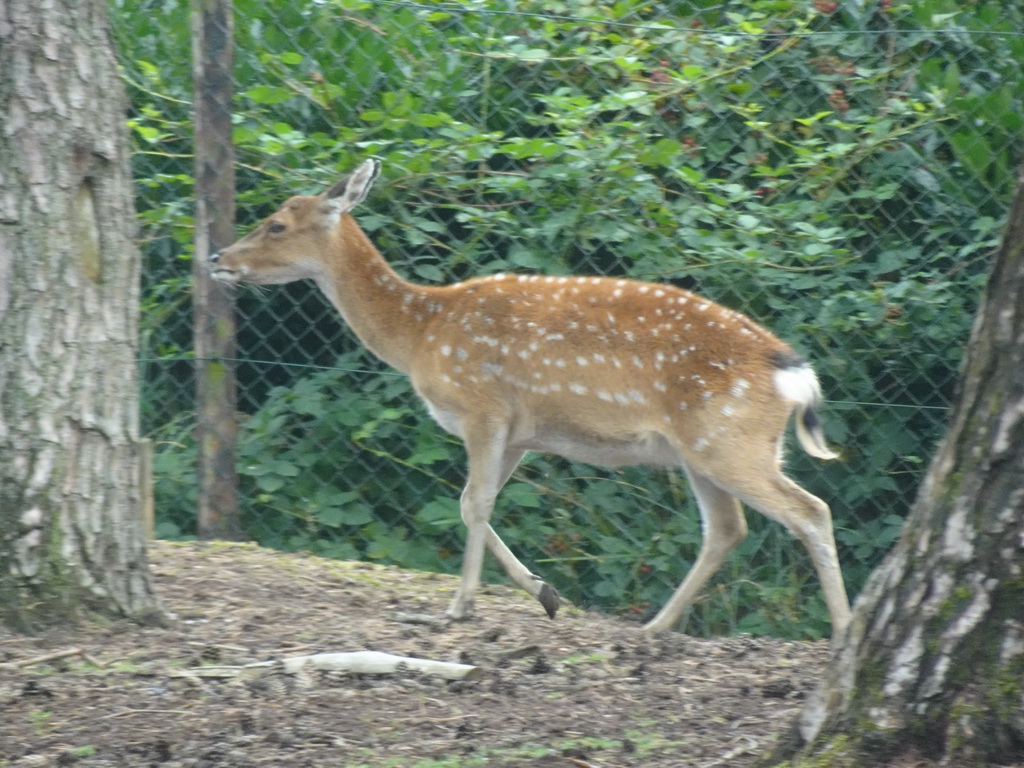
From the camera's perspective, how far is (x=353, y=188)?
585 cm

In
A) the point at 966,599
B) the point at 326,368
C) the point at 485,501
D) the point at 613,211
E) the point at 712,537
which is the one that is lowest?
the point at 712,537

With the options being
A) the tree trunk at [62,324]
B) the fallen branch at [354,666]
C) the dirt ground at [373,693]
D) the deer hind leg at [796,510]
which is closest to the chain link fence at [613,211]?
the deer hind leg at [796,510]

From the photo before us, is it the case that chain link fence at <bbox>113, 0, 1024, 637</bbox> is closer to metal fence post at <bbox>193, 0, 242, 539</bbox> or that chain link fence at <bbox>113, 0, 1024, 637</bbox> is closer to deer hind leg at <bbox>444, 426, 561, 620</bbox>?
metal fence post at <bbox>193, 0, 242, 539</bbox>

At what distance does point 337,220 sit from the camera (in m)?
6.00

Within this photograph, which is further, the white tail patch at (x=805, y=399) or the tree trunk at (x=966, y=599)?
the white tail patch at (x=805, y=399)

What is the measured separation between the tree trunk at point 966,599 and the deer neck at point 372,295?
3101 mm

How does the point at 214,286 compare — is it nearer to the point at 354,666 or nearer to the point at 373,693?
the point at 354,666

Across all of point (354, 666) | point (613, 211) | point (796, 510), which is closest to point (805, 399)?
point (796, 510)

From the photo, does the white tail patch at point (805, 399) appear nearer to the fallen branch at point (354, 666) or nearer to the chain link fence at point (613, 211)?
the chain link fence at point (613, 211)

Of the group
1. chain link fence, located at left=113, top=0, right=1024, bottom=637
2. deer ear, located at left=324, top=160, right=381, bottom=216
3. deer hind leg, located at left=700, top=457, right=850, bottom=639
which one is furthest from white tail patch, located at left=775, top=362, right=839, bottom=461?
deer ear, located at left=324, top=160, right=381, bottom=216

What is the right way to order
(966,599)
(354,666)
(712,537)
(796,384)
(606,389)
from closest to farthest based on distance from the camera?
(966,599)
(354,666)
(796,384)
(606,389)
(712,537)

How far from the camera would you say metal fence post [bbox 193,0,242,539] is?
18.8 feet

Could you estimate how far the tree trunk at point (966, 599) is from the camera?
280 cm

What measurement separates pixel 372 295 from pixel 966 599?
11.5 feet
